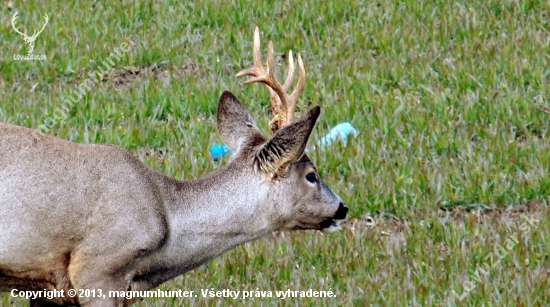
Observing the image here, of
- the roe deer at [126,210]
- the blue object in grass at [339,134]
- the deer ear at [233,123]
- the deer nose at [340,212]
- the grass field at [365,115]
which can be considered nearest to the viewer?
the roe deer at [126,210]

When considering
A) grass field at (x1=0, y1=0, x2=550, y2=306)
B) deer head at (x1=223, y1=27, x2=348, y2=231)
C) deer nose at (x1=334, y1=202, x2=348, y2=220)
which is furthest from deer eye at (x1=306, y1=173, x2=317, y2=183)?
grass field at (x1=0, y1=0, x2=550, y2=306)

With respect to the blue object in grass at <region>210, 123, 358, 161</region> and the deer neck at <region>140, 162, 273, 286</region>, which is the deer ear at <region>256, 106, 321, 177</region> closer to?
the deer neck at <region>140, 162, 273, 286</region>

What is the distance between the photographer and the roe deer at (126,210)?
240 inches

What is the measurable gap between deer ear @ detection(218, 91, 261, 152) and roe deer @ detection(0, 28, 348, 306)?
97 millimetres

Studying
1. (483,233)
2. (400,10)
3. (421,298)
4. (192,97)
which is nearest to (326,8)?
(400,10)

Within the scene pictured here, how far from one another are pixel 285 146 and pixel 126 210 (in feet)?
3.10

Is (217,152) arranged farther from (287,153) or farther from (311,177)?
(287,153)

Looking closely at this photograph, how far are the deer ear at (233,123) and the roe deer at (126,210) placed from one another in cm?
10

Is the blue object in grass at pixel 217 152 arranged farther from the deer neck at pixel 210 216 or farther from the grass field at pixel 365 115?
the deer neck at pixel 210 216

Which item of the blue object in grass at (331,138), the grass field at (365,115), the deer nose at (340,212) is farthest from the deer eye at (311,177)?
the blue object in grass at (331,138)

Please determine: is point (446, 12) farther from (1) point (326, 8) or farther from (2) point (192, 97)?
(2) point (192, 97)

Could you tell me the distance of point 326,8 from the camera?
41.4ft

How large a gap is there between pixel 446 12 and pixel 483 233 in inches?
185

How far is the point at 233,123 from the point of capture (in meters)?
7.05
